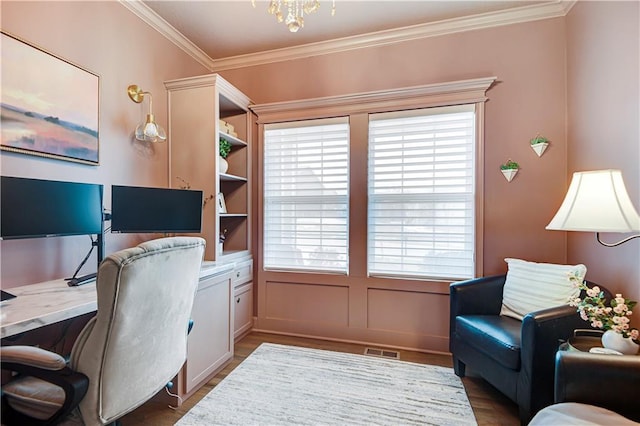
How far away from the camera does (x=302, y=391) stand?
79.5 inches

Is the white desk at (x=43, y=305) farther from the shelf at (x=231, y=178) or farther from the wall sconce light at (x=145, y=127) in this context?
the shelf at (x=231, y=178)

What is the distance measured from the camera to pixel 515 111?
8.11 feet

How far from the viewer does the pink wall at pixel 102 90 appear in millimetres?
1644

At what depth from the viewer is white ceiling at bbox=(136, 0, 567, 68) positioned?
236cm

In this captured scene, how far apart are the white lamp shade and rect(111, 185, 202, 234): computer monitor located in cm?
233

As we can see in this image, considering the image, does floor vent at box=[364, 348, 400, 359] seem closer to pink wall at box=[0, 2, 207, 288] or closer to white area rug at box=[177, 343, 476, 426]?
white area rug at box=[177, 343, 476, 426]

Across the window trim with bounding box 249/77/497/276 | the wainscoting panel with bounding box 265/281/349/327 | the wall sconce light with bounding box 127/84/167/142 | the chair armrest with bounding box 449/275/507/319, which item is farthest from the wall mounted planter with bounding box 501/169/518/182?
the wall sconce light with bounding box 127/84/167/142

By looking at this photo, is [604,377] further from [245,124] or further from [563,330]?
[245,124]

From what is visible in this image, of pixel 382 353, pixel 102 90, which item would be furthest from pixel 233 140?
pixel 382 353

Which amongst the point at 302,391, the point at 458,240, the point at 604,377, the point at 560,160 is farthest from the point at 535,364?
the point at 560,160

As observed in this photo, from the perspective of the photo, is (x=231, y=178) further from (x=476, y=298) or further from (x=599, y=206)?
(x=599, y=206)

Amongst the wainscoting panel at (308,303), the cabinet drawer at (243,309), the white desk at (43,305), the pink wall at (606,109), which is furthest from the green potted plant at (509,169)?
the white desk at (43,305)

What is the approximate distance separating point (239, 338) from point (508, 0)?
12.2ft

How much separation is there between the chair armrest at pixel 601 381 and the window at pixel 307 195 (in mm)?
1818
